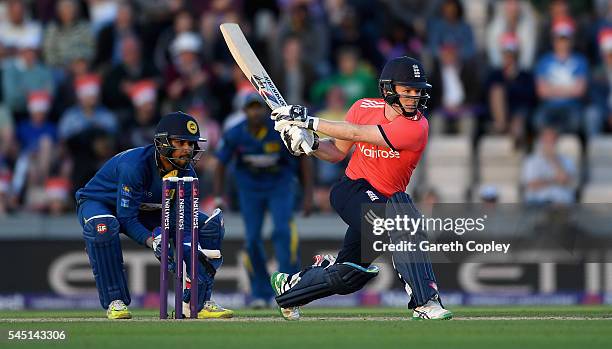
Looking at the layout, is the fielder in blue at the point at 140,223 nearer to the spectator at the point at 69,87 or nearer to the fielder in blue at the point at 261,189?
the fielder in blue at the point at 261,189

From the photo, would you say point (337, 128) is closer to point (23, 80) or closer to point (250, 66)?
point (250, 66)

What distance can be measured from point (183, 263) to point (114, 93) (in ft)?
22.5

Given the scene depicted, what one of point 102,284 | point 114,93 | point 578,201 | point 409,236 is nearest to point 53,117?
point 114,93

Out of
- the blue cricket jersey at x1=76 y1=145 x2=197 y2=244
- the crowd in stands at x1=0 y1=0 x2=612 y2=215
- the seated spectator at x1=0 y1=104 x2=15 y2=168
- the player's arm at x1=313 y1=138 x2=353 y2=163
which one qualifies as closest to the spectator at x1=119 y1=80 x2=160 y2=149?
the crowd in stands at x1=0 y1=0 x2=612 y2=215

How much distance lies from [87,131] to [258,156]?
2851 millimetres

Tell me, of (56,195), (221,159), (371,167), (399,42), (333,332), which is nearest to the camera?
(333,332)

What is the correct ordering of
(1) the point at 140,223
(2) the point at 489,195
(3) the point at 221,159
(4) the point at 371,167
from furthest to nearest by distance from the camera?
(2) the point at 489,195 < (3) the point at 221,159 < (1) the point at 140,223 < (4) the point at 371,167

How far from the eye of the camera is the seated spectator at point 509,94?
15.5 m

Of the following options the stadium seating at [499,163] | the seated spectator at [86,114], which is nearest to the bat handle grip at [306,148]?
the seated spectator at [86,114]

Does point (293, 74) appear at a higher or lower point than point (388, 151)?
higher

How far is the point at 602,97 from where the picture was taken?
15.6 metres

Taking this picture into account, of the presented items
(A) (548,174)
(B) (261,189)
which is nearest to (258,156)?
(B) (261,189)

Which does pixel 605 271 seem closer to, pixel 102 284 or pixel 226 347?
pixel 102 284

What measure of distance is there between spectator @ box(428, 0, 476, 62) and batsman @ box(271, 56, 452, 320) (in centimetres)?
679
